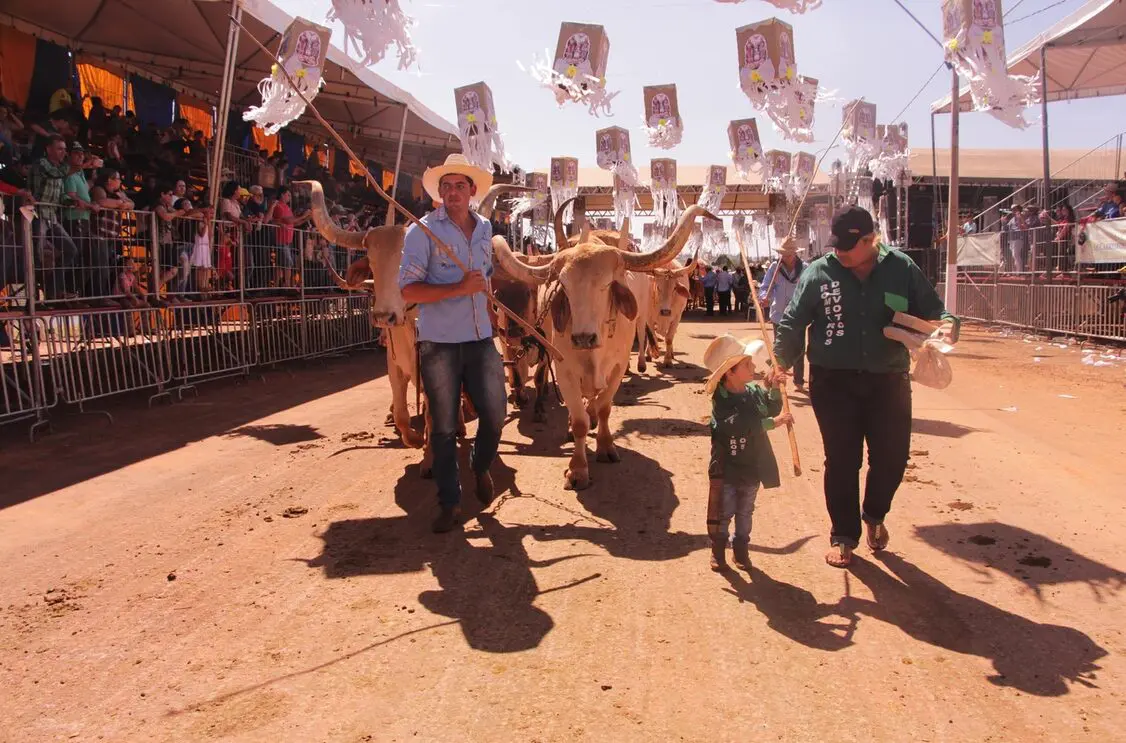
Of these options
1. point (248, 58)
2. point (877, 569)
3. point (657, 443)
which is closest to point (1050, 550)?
point (877, 569)

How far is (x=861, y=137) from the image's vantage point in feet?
75.5

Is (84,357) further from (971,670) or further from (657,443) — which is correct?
(971,670)

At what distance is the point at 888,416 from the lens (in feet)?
15.0

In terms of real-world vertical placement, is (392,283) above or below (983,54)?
below

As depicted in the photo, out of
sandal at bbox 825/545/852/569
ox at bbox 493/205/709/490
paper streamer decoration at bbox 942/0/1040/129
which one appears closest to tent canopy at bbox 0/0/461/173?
ox at bbox 493/205/709/490

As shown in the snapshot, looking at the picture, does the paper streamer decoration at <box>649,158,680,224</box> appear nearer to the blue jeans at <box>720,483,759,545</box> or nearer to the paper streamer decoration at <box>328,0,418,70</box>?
the paper streamer decoration at <box>328,0,418,70</box>

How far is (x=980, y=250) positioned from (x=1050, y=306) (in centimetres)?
433

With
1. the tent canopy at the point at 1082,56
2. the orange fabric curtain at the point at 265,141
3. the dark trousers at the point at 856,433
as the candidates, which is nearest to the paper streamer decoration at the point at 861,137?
the tent canopy at the point at 1082,56

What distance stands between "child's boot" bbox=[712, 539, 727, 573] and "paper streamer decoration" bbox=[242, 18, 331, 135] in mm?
8585

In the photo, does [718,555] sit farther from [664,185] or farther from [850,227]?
[664,185]

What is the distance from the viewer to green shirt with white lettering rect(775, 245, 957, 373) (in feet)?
14.7

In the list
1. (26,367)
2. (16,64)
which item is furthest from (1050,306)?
(16,64)

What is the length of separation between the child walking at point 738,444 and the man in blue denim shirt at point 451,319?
1.52 meters

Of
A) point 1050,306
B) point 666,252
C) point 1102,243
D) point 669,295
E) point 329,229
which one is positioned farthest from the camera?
point 1050,306
